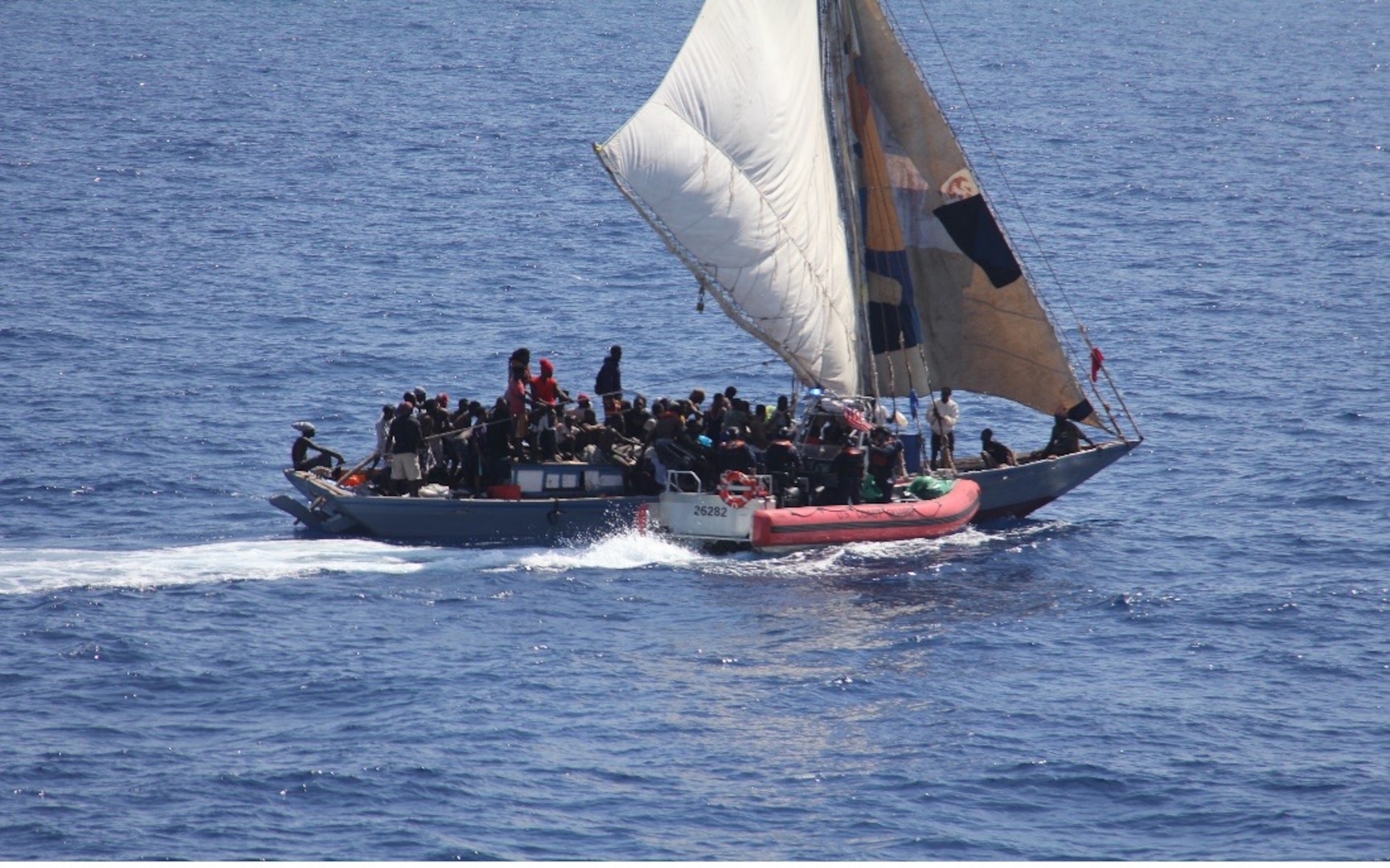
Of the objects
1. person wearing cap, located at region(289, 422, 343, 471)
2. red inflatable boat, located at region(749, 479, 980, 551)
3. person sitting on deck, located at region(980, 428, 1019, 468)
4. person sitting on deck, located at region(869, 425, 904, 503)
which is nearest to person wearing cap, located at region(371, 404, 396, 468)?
person wearing cap, located at region(289, 422, 343, 471)

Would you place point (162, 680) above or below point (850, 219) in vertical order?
below

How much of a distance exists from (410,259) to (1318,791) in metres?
48.8

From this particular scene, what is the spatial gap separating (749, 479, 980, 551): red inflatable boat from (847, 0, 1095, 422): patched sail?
4.12m

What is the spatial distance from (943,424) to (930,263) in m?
3.80

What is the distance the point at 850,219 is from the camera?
43969 millimetres

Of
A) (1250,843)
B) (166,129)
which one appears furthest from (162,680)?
(166,129)

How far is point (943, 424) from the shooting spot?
43875mm

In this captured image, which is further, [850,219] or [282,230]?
[282,230]

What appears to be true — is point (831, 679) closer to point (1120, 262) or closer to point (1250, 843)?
point (1250, 843)

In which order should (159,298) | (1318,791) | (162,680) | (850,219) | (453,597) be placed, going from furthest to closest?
(159,298)
(850,219)
(453,597)
(162,680)
(1318,791)

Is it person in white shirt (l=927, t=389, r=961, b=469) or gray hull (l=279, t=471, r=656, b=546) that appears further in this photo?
person in white shirt (l=927, t=389, r=961, b=469)

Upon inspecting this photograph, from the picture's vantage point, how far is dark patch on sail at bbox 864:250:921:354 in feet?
146

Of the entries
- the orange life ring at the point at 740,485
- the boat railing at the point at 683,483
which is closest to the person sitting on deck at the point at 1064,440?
the orange life ring at the point at 740,485

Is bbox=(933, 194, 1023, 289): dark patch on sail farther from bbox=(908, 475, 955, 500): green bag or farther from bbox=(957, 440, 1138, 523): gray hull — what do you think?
bbox=(908, 475, 955, 500): green bag
